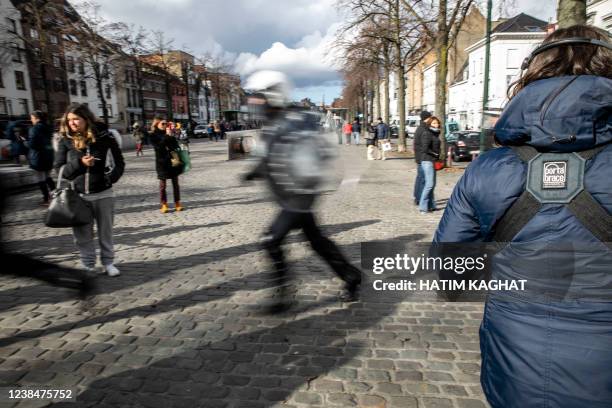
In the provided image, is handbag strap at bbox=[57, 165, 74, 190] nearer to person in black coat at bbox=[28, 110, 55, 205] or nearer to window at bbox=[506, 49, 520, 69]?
person in black coat at bbox=[28, 110, 55, 205]

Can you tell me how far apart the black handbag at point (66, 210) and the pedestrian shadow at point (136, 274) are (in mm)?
826

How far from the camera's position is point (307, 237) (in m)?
4.17

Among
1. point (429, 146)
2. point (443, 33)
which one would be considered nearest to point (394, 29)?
point (443, 33)

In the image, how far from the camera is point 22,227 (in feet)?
25.6

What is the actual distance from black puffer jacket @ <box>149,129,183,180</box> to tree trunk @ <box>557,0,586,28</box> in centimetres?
787

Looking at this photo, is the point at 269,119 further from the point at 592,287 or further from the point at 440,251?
the point at 592,287

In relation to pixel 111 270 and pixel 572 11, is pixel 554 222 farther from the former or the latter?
pixel 572 11

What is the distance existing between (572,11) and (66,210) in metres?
8.99

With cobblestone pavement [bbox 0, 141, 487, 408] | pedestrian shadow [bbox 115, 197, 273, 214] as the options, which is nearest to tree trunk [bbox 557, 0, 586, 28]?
cobblestone pavement [bbox 0, 141, 487, 408]

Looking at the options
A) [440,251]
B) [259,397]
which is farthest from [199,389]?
[440,251]

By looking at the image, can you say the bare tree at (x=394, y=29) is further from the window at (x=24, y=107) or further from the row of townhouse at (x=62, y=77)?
the window at (x=24, y=107)

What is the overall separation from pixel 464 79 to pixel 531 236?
2223 inches

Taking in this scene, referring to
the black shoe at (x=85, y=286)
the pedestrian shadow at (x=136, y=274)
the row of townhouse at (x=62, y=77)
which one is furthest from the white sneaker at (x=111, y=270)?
the row of townhouse at (x=62, y=77)

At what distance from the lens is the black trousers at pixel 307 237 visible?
158 inches
